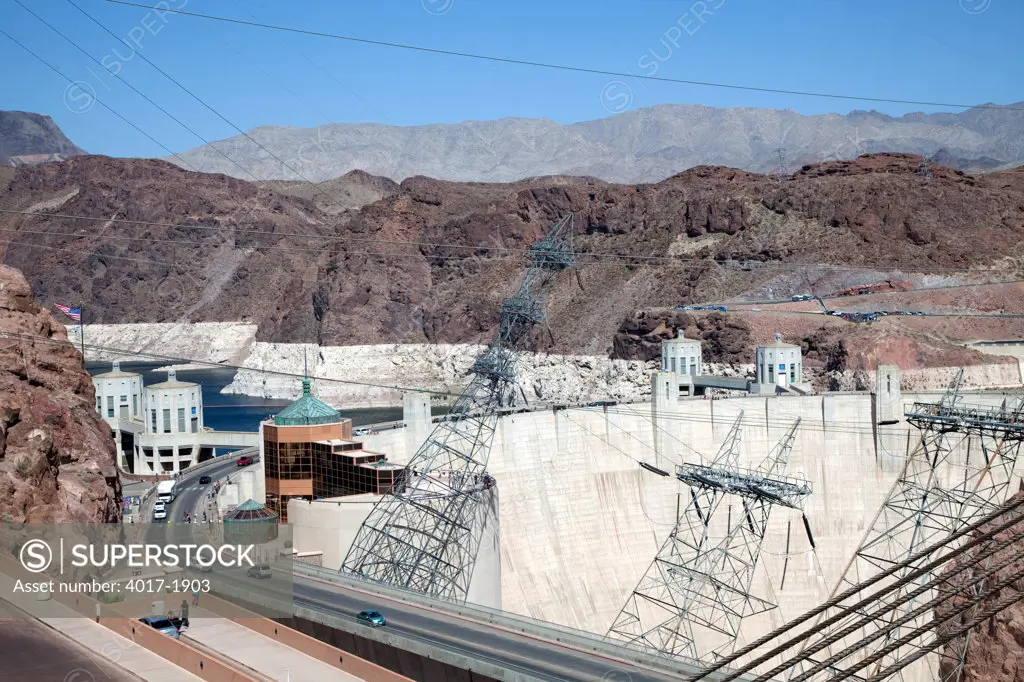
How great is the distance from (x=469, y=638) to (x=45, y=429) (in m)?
10.8

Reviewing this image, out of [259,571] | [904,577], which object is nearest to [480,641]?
[259,571]

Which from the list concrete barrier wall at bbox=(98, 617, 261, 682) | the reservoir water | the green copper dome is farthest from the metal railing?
the reservoir water

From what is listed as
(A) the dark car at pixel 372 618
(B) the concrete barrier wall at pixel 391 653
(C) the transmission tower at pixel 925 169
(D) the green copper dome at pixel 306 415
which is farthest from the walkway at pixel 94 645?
(C) the transmission tower at pixel 925 169

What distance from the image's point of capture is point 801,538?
181 feet

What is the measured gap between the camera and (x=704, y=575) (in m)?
48.2

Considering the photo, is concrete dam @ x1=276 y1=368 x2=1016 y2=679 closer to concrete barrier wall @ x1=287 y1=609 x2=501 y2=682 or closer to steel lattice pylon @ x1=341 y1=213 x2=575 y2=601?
steel lattice pylon @ x1=341 y1=213 x2=575 y2=601

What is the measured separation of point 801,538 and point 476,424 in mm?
16569

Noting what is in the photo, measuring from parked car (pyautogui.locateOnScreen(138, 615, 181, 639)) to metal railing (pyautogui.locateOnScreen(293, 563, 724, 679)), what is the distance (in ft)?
22.6

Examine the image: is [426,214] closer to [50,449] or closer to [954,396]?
[954,396]

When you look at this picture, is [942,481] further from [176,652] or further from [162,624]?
[176,652]

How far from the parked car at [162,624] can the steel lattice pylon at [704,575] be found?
25.1 meters

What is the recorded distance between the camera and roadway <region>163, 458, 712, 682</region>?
2336 cm

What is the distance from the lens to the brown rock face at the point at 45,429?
26.2 m

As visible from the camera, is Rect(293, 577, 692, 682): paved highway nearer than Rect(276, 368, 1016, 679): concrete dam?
Yes
